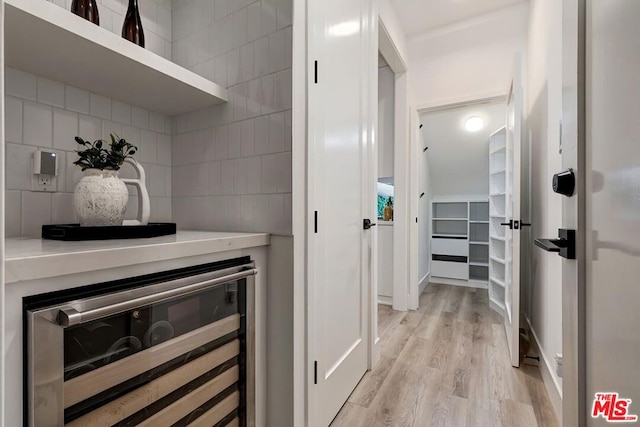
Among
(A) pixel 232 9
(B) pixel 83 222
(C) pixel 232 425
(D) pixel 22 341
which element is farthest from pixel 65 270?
(A) pixel 232 9

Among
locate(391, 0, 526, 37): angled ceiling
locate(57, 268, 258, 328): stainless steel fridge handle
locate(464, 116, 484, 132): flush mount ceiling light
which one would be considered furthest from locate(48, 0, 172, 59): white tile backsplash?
locate(464, 116, 484, 132): flush mount ceiling light

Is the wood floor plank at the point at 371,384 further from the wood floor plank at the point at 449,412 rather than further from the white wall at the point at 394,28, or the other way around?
the white wall at the point at 394,28

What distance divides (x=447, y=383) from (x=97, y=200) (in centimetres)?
195

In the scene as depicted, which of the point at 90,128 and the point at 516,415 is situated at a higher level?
the point at 90,128

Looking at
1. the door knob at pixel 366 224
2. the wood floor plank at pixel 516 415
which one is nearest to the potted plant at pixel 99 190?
the door knob at pixel 366 224

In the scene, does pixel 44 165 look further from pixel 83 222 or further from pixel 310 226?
pixel 310 226

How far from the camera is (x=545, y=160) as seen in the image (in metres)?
1.90

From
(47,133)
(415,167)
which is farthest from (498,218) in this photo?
(47,133)

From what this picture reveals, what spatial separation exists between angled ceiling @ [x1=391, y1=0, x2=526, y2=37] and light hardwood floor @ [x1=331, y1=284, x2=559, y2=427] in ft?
9.29

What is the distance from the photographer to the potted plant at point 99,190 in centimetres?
97

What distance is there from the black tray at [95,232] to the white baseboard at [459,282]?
4.01m

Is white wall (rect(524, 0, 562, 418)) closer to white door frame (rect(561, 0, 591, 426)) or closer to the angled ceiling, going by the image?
the angled ceiling

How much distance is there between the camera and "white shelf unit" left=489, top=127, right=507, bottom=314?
293 centimetres

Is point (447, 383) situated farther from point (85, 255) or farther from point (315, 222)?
point (85, 255)
